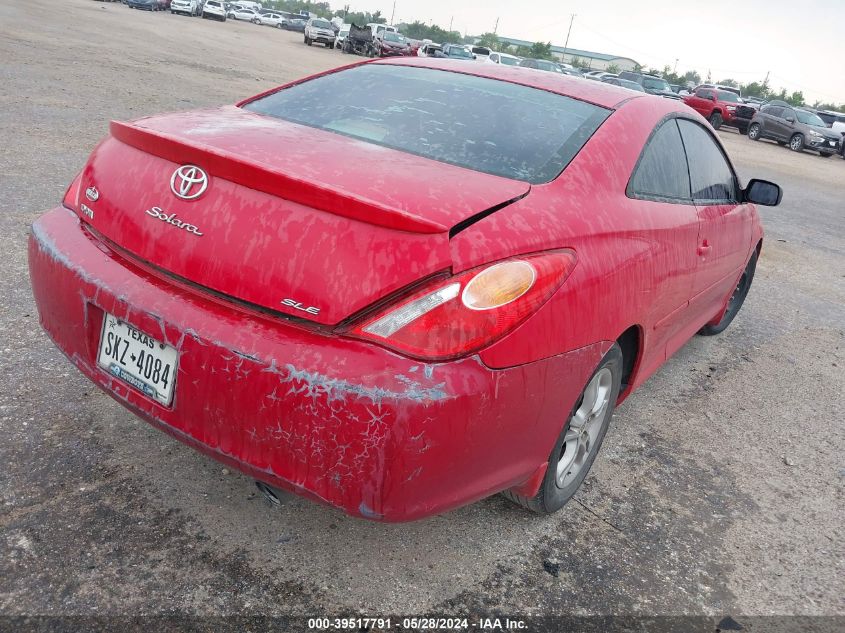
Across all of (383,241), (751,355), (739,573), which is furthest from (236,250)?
(751,355)

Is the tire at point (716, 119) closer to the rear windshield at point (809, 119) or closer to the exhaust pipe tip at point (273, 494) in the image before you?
the rear windshield at point (809, 119)

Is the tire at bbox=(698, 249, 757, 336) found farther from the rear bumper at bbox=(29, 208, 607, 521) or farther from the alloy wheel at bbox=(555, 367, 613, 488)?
the rear bumper at bbox=(29, 208, 607, 521)

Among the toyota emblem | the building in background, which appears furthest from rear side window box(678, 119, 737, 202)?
the building in background

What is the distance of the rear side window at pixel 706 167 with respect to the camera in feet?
11.2

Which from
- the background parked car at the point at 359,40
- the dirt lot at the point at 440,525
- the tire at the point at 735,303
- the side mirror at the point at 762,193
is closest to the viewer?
the dirt lot at the point at 440,525

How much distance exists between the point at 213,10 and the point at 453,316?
5179 centimetres

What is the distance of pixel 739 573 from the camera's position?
8.28 ft

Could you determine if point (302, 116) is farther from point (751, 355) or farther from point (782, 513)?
point (751, 355)

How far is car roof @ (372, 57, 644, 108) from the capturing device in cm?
291

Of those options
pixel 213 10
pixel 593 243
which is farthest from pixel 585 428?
pixel 213 10

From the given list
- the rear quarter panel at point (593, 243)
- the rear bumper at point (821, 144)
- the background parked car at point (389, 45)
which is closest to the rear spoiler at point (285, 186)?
the rear quarter panel at point (593, 243)

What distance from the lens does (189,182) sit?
6.54ft

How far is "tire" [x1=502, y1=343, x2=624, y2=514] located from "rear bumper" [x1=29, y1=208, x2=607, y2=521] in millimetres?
414

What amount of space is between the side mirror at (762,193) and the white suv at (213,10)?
49650 mm
